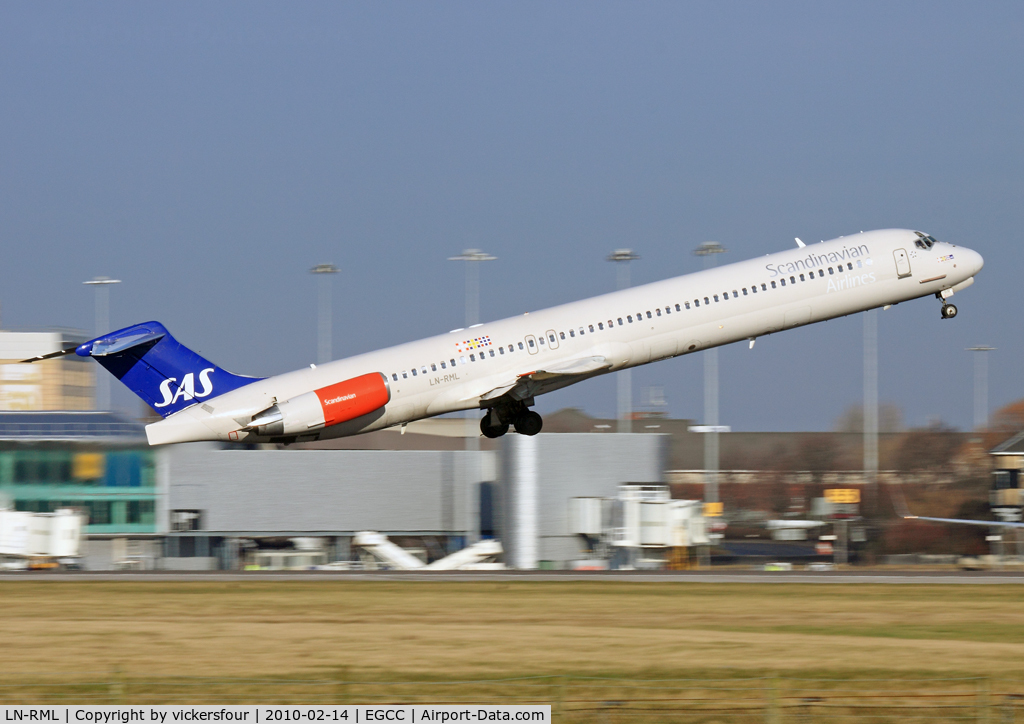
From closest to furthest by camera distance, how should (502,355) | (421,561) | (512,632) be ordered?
1. (512,632)
2. (502,355)
3. (421,561)

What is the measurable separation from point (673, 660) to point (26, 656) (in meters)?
14.8

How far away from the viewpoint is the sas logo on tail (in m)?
37.1

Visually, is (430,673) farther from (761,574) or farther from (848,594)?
(761,574)

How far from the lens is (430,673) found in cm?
2614

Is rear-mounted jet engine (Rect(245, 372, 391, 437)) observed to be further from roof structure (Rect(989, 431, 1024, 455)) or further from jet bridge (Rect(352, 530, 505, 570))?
roof structure (Rect(989, 431, 1024, 455))

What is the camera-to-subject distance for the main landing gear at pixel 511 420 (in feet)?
129

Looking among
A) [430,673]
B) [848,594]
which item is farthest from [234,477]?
[430,673]

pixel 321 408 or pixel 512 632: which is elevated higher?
pixel 321 408

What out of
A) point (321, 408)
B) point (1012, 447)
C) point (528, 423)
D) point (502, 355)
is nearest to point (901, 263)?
point (528, 423)

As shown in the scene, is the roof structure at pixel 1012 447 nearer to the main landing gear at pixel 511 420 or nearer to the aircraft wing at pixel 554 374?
the main landing gear at pixel 511 420

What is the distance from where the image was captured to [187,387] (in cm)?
3716

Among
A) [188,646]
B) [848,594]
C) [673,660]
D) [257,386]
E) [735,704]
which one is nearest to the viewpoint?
[735,704]

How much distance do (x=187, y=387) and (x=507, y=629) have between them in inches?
488

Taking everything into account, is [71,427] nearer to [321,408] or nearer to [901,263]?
[321,408]
